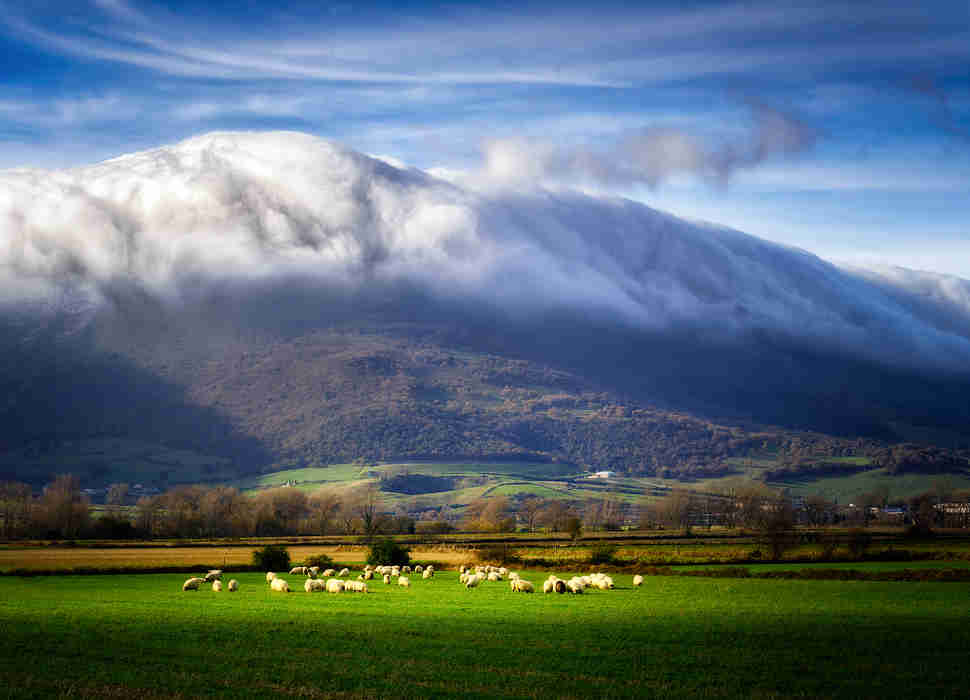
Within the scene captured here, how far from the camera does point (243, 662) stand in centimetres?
3216

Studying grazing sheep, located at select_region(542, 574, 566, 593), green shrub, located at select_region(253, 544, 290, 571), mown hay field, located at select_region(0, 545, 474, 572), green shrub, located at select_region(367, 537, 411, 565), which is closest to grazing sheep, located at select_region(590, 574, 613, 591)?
grazing sheep, located at select_region(542, 574, 566, 593)

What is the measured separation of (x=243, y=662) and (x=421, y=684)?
6483mm

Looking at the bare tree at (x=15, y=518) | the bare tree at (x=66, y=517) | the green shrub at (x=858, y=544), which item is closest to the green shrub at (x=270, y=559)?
the green shrub at (x=858, y=544)

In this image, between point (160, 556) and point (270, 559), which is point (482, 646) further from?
point (160, 556)

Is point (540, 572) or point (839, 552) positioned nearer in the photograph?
point (540, 572)

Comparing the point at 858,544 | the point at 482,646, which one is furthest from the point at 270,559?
the point at 858,544

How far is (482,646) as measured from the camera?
36250mm

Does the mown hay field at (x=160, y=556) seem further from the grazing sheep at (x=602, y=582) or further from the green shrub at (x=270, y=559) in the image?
the grazing sheep at (x=602, y=582)

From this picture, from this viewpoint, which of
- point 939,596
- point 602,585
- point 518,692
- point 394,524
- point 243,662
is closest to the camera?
point 518,692

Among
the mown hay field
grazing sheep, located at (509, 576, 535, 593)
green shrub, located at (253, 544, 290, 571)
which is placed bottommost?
the mown hay field

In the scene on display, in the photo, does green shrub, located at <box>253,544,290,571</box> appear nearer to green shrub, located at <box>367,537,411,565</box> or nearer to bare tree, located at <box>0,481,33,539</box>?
green shrub, located at <box>367,537,411,565</box>

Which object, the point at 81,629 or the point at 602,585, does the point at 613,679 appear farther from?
the point at 602,585

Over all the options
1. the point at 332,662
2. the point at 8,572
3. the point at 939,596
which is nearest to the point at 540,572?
the point at 939,596

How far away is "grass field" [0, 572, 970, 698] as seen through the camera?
94.0 feet
